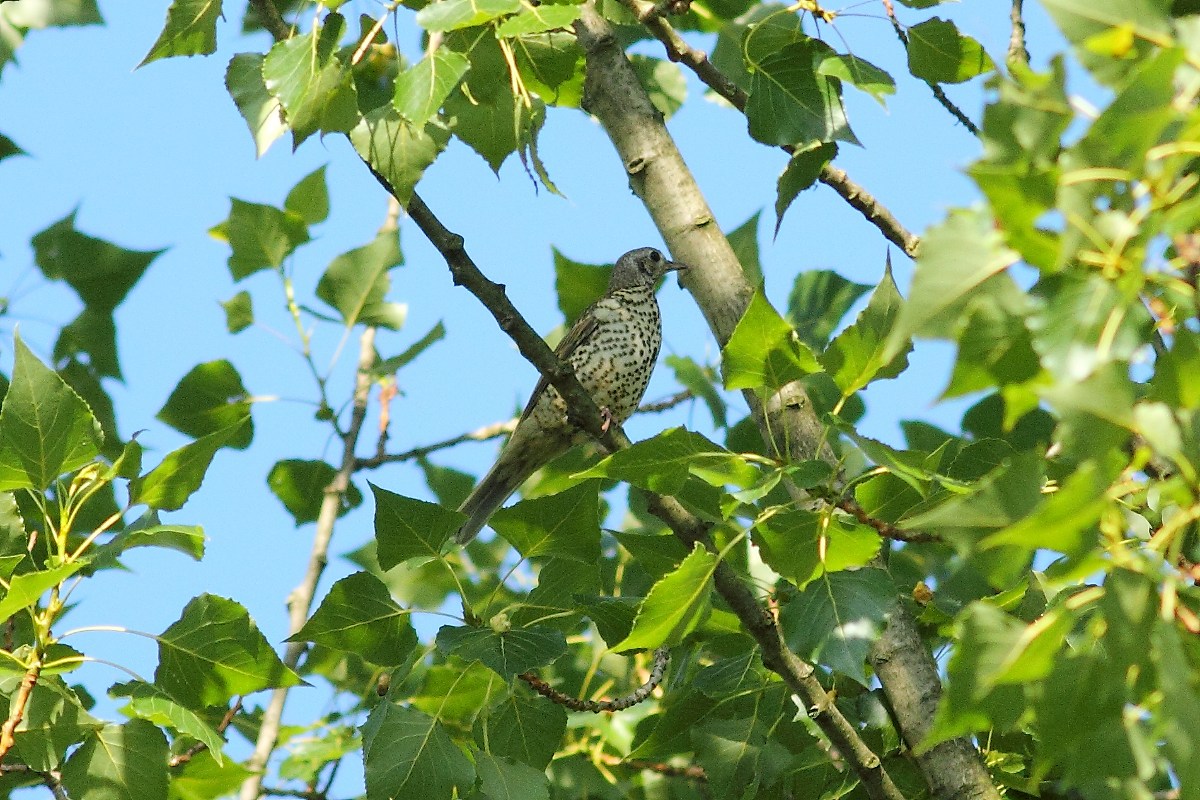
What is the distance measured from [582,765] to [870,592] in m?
1.72

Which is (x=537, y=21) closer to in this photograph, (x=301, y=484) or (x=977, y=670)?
(x=977, y=670)

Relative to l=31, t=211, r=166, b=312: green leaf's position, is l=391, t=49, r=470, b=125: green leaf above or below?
above

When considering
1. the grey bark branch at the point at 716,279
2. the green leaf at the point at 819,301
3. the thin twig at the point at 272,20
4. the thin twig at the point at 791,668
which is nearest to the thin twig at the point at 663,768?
the grey bark branch at the point at 716,279

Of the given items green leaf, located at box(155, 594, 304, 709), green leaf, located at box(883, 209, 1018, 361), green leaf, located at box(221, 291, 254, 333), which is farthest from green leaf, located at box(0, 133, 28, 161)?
green leaf, located at box(883, 209, 1018, 361)

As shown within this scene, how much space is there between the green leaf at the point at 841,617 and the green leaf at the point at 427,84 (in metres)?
1.23

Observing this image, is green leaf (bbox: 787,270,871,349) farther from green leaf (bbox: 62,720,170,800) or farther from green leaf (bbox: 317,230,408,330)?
green leaf (bbox: 62,720,170,800)

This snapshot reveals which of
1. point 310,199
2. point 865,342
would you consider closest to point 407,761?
point 865,342

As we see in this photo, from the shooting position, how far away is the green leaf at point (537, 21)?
2.73 metres

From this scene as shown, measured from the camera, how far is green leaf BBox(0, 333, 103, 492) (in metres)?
2.83

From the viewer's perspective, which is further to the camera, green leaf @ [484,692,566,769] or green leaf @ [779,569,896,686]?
green leaf @ [484,692,566,769]

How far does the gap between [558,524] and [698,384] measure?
1.37 meters

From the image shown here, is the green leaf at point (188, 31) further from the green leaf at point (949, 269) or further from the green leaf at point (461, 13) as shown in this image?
the green leaf at point (949, 269)

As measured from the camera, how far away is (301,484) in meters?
5.07

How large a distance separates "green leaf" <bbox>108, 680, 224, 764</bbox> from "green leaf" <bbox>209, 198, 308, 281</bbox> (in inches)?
88.9
